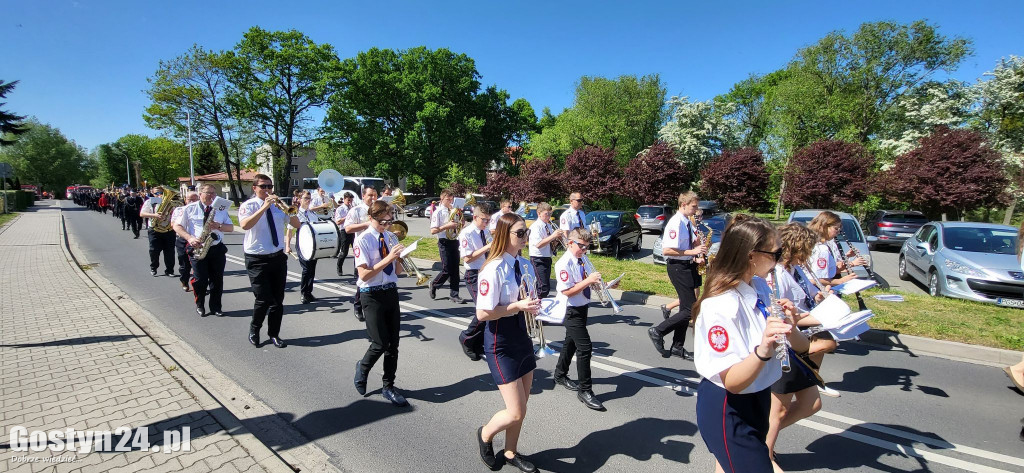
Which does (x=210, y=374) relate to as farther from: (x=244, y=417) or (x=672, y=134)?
(x=672, y=134)

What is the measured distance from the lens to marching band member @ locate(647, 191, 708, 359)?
5.37m

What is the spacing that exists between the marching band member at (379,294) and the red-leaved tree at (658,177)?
2634 centimetres

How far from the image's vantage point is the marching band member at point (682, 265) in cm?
537

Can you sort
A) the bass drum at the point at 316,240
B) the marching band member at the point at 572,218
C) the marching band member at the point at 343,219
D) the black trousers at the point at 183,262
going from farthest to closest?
1. the marching band member at the point at 343,219
2. the black trousers at the point at 183,262
3. the marching band member at the point at 572,218
4. the bass drum at the point at 316,240

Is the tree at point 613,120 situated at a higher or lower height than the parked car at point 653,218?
higher

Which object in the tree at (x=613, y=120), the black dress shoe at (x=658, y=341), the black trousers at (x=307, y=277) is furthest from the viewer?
the tree at (x=613, y=120)

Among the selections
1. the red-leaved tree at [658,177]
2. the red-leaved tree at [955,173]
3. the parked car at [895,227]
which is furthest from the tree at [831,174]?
the parked car at [895,227]

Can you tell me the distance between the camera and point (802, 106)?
32.9 meters

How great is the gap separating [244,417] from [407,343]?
7.65 feet

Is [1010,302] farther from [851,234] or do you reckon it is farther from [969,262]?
[851,234]


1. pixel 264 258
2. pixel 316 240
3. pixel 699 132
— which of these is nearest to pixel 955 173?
pixel 699 132

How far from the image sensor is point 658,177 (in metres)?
28.4

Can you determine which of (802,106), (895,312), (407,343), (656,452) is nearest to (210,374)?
(407,343)

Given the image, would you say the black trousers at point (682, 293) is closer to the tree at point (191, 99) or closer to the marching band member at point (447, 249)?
the marching band member at point (447, 249)
